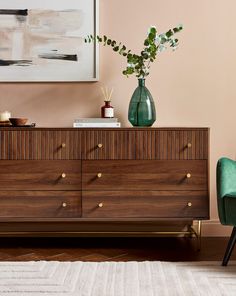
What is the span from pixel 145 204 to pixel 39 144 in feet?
2.14

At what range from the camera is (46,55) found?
3.02 m

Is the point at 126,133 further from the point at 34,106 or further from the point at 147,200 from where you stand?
the point at 34,106

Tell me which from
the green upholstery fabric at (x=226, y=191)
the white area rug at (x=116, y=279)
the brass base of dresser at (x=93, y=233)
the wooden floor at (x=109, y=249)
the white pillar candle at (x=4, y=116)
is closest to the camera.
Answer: the white area rug at (x=116, y=279)

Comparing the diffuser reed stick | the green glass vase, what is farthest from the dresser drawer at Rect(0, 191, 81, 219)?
the diffuser reed stick

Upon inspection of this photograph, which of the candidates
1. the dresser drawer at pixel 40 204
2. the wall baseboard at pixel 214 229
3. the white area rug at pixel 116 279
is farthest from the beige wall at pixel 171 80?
the white area rug at pixel 116 279

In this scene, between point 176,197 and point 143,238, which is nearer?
point 176,197

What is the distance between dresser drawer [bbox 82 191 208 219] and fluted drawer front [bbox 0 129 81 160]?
0.26 meters

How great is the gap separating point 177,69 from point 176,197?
33.7 inches

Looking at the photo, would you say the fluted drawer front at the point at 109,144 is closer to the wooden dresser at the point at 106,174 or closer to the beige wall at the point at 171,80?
the wooden dresser at the point at 106,174

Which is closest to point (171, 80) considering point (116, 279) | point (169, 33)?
point (169, 33)

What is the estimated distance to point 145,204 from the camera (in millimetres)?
2643

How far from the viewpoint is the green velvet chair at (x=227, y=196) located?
2.35 m

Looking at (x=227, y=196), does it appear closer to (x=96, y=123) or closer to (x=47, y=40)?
(x=96, y=123)

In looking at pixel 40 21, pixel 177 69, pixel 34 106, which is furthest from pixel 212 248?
pixel 40 21
